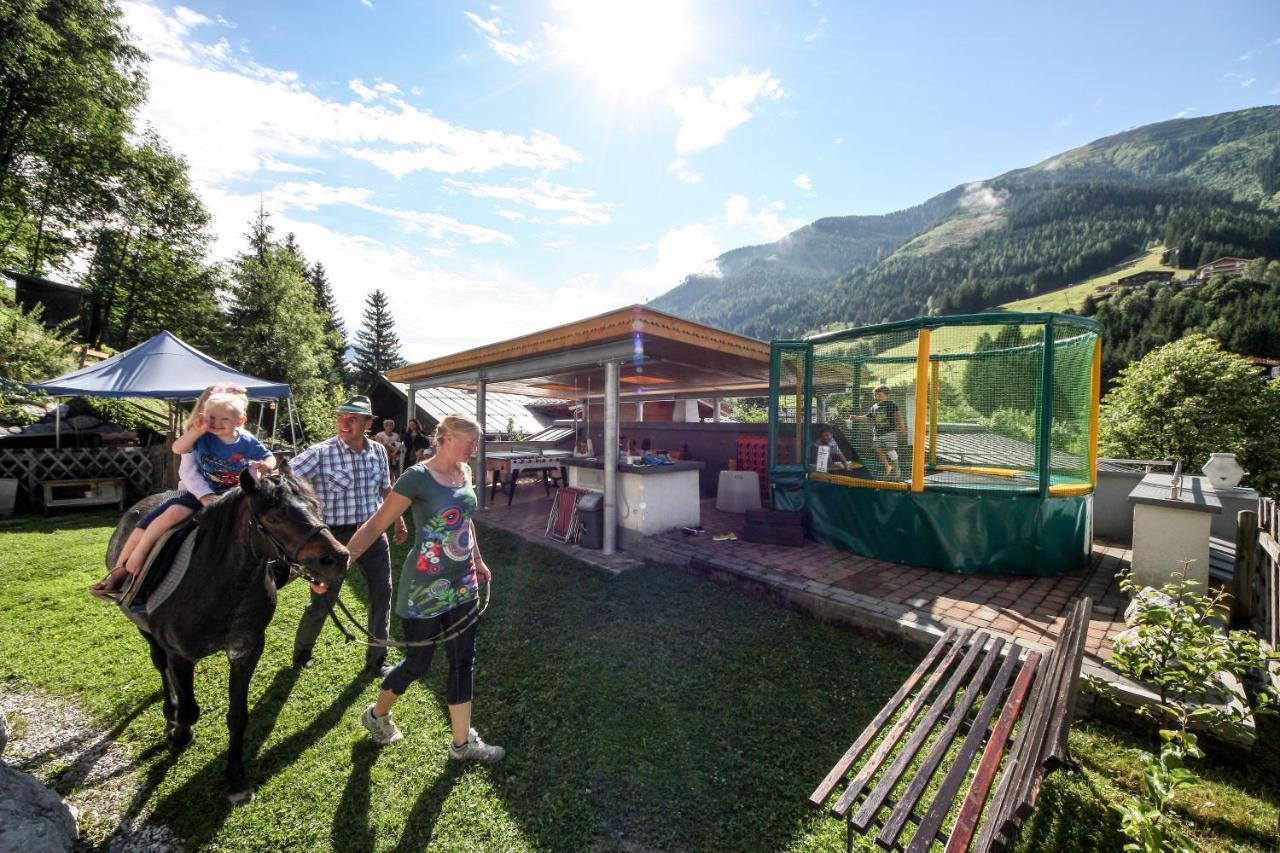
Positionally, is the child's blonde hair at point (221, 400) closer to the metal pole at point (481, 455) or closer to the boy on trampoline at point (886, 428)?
the metal pole at point (481, 455)

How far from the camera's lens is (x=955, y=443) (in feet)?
22.2

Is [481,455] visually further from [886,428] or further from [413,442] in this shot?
[886,428]

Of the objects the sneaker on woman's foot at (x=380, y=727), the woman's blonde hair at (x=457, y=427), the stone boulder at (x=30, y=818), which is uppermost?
the woman's blonde hair at (x=457, y=427)

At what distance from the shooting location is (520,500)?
438 inches

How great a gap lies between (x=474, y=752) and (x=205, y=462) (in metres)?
2.41

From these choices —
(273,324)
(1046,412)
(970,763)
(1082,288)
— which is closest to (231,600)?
(970,763)

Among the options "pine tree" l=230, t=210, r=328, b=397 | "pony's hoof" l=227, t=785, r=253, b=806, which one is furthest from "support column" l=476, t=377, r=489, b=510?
"pine tree" l=230, t=210, r=328, b=397

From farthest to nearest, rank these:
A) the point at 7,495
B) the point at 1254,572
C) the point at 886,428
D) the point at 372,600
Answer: the point at 7,495 → the point at 886,428 → the point at 1254,572 → the point at 372,600

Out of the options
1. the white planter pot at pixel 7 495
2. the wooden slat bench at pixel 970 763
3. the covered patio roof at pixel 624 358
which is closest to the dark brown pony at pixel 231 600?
the wooden slat bench at pixel 970 763

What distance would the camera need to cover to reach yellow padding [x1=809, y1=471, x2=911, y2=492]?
5918 millimetres

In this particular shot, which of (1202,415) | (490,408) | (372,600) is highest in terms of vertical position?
(490,408)

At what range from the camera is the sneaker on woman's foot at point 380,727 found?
3.01 meters

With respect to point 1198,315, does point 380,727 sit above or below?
below

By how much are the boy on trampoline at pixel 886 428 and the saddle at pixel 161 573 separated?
6.56 m
